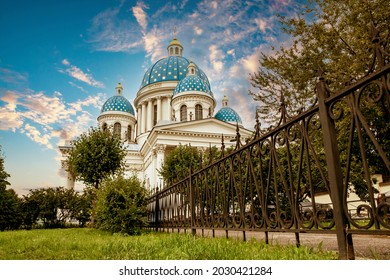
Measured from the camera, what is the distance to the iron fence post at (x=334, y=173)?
2.15 m

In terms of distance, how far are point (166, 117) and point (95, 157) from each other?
2215cm

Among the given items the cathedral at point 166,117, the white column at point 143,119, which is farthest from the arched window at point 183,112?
the white column at point 143,119

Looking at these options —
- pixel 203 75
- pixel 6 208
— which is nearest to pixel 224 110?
pixel 203 75

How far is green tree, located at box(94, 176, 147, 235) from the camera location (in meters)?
7.89

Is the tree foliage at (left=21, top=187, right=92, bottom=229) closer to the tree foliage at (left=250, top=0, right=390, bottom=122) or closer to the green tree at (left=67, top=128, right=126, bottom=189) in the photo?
the green tree at (left=67, top=128, right=126, bottom=189)

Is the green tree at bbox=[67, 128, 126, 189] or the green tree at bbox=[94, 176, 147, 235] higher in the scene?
the green tree at bbox=[67, 128, 126, 189]

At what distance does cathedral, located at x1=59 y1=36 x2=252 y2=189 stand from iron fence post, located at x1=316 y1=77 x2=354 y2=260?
23147 millimetres

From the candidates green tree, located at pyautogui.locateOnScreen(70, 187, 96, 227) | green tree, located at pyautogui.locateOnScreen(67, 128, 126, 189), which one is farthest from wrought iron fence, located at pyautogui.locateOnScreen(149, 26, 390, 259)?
green tree, located at pyautogui.locateOnScreen(70, 187, 96, 227)

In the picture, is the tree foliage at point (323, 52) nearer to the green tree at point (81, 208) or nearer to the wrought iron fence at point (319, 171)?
the wrought iron fence at point (319, 171)

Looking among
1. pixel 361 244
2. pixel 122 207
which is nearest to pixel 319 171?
pixel 361 244

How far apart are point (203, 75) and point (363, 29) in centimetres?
3537

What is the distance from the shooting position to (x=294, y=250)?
8.50 feet

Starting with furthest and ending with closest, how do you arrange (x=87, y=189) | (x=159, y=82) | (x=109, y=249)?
(x=159, y=82) < (x=87, y=189) < (x=109, y=249)

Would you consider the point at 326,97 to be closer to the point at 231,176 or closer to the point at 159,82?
the point at 231,176
